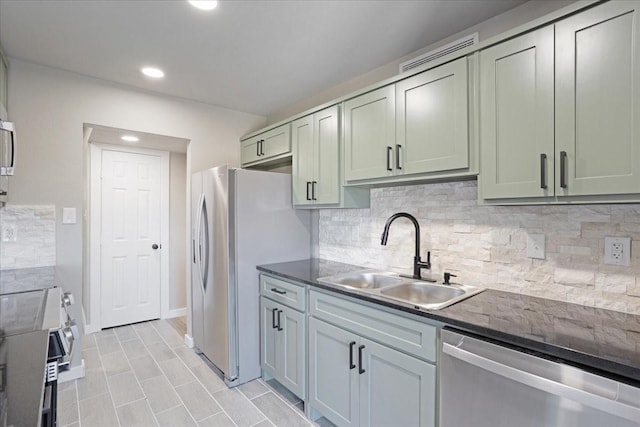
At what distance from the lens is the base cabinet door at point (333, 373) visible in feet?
5.75

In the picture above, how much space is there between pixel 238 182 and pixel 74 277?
1.53m

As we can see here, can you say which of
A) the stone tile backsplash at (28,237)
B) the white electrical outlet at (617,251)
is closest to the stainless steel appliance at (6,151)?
the stone tile backsplash at (28,237)

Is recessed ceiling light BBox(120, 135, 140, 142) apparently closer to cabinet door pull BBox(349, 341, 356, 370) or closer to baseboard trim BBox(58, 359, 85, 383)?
baseboard trim BBox(58, 359, 85, 383)

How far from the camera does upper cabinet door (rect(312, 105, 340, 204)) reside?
92.1 inches

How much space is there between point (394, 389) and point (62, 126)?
2.99 m

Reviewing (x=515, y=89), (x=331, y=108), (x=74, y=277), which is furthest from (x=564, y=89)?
(x=74, y=277)

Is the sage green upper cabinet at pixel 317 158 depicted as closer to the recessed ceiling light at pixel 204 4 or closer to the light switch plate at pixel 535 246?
the recessed ceiling light at pixel 204 4

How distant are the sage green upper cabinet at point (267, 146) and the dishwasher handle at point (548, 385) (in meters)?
2.09

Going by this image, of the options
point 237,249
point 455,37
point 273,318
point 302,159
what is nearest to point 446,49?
point 455,37

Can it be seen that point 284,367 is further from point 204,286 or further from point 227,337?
point 204,286

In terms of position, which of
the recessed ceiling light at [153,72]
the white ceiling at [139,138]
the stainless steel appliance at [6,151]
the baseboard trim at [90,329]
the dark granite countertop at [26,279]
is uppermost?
the recessed ceiling light at [153,72]

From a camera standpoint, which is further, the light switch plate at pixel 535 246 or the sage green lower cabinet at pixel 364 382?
the light switch plate at pixel 535 246

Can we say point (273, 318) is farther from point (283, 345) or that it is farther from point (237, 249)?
point (237, 249)

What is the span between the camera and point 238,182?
96.8 inches
